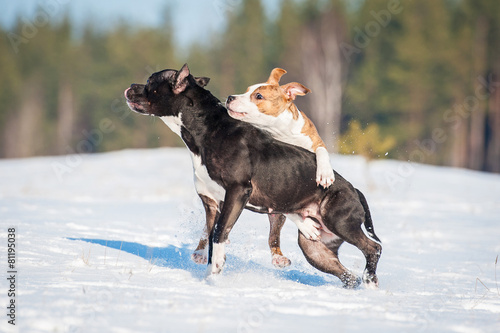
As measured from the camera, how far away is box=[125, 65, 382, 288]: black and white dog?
5.16 meters

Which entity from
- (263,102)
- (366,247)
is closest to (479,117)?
(366,247)

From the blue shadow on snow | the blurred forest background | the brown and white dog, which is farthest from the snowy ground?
the blurred forest background

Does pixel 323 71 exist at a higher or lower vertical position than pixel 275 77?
higher

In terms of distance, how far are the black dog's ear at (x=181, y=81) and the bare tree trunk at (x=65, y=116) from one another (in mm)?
46924

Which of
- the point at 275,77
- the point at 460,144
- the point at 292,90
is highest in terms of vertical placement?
the point at 275,77

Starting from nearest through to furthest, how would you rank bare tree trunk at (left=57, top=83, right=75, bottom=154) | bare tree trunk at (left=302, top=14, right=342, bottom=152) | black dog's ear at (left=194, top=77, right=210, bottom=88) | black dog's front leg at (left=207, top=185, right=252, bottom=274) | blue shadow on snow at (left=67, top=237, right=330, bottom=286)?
black dog's front leg at (left=207, top=185, right=252, bottom=274)
black dog's ear at (left=194, top=77, right=210, bottom=88)
blue shadow on snow at (left=67, top=237, right=330, bottom=286)
bare tree trunk at (left=302, top=14, right=342, bottom=152)
bare tree trunk at (left=57, top=83, right=75, bottom=154)

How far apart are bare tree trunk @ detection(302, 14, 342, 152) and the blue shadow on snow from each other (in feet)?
87.5

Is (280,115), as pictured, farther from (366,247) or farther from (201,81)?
(366,247)

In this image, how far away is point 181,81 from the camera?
5398 millimetres

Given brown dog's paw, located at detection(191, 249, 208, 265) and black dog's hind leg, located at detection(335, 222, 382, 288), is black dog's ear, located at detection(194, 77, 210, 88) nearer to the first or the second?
brown dog's paw, located at detection(191, 249, 208, 265)

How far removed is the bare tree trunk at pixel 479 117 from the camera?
3703cm

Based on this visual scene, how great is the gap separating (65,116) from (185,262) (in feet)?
156

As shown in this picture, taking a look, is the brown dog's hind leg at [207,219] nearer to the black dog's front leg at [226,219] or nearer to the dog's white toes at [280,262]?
the black dog's front leg at [226,219]

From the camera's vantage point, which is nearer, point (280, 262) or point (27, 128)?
point (280, 262)
